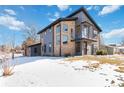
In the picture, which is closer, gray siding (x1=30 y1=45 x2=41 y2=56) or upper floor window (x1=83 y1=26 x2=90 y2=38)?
upper floor window (x1=83 y1=26 x2=90 y2=38)

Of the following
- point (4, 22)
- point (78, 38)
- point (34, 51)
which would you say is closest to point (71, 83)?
point (4, 22)

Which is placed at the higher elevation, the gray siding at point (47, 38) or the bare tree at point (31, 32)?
the bare tree at point (31, 32)

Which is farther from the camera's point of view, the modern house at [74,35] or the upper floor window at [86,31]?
the upper floor window at [86,31]

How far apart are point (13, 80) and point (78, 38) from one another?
598 cm

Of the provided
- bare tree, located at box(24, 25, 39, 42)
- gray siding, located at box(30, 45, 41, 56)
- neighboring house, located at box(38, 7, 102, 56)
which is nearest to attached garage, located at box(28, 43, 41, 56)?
gray siding, located at box(30, 45, 41, 56)

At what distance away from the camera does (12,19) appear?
504 centimetres

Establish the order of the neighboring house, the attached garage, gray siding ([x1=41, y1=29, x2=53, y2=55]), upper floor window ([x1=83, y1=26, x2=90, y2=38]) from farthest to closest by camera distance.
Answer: the attached garage
gray siding ([x1=41, y1=29, x2=53, y2=55])
upper floor window ([x1=83, y1=26, x2=90, y2=38])
the neighboring house

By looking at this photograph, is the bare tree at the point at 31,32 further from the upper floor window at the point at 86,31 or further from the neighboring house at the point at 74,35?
the upper floor window at the point at 86,31

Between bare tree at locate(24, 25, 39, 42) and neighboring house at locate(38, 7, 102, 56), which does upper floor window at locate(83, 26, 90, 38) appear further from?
bare tree at locate(24, 25, 39, 42)

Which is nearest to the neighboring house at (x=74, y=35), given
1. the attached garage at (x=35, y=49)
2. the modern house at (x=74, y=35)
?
the modern house at (x=74, y=35)

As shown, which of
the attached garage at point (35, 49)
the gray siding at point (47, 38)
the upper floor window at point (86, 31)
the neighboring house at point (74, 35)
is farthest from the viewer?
the attached garage at point (35, 49)

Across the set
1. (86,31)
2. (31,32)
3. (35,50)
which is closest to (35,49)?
(35,50)
